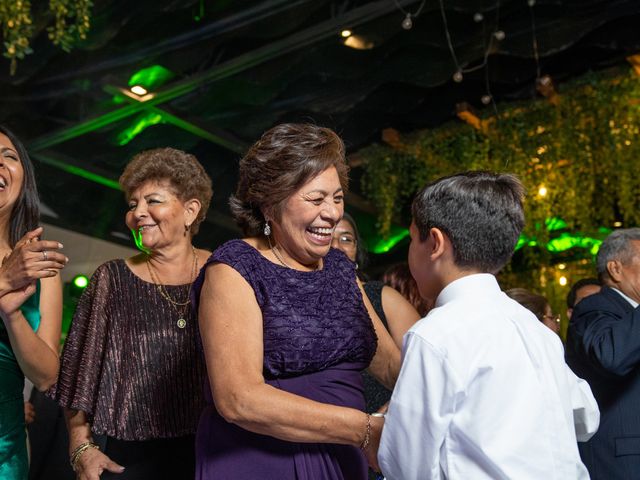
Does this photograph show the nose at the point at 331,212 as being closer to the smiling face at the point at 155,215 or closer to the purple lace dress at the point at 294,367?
the purple lace dress at the point at 294,367

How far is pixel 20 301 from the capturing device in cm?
203

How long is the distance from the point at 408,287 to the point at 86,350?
1302mm

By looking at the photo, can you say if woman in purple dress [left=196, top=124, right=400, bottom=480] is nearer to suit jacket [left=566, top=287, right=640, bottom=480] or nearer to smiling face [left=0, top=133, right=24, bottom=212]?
smiling face [left=0, top=133, right=24, bottom=212]

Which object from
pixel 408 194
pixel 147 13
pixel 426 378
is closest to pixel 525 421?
pixel 426 378

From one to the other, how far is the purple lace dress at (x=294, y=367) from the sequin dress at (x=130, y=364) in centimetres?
52

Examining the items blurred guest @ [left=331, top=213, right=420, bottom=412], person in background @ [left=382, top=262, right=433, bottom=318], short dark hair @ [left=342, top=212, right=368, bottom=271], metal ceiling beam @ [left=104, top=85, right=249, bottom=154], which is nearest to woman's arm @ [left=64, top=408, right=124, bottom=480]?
blurred guest @ [left=331, top=213, right=420, bottom=412]

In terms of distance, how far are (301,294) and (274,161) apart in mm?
310

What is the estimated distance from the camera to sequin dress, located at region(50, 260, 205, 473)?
230 centimetres

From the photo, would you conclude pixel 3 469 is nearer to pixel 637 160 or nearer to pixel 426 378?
pixel 426 378

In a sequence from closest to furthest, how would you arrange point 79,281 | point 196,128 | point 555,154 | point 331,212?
point 331,212 < point 196,128 < point 79,281 < point 555,154

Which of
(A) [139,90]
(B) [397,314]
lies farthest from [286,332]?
(A) [139,90]

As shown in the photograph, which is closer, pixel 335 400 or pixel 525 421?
pixel 525 421

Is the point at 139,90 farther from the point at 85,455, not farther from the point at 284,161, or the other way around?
the point at 284,161

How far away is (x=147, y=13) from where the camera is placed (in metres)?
6.05
